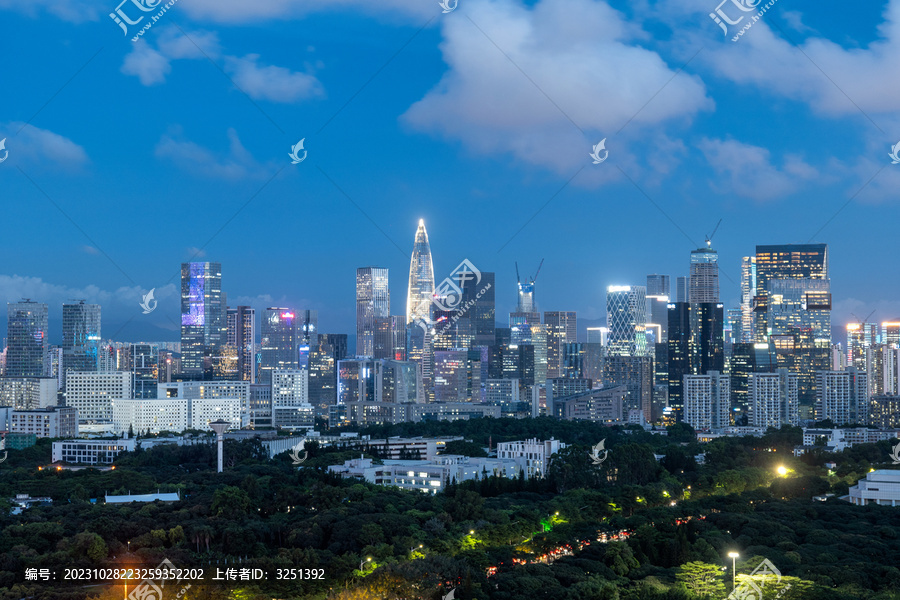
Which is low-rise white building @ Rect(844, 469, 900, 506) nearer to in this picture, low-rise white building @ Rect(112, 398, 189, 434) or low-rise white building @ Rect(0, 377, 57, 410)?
low-rise white building @ Rect(112, 398, 189, 434)

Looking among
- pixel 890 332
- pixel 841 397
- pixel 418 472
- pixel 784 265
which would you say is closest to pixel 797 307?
pixel 784 265

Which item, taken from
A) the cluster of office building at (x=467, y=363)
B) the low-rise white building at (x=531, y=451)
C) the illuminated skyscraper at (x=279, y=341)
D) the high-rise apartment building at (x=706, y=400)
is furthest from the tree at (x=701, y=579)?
the illuminated skyscraper at (x=279, y=341)

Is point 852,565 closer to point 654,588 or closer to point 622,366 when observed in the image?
point 654,588

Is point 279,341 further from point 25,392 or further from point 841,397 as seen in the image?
point 841,397

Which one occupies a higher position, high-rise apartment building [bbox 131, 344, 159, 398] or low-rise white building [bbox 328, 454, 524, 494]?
high-rise apartment building [bbox 131, 344, 159, 398]

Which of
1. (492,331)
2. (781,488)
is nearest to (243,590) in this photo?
(781,488)

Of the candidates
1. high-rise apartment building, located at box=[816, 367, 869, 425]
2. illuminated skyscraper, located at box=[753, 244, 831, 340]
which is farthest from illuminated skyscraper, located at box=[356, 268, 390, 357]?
high-rise apartment building, located at box=[816, 367, 869, 425]
